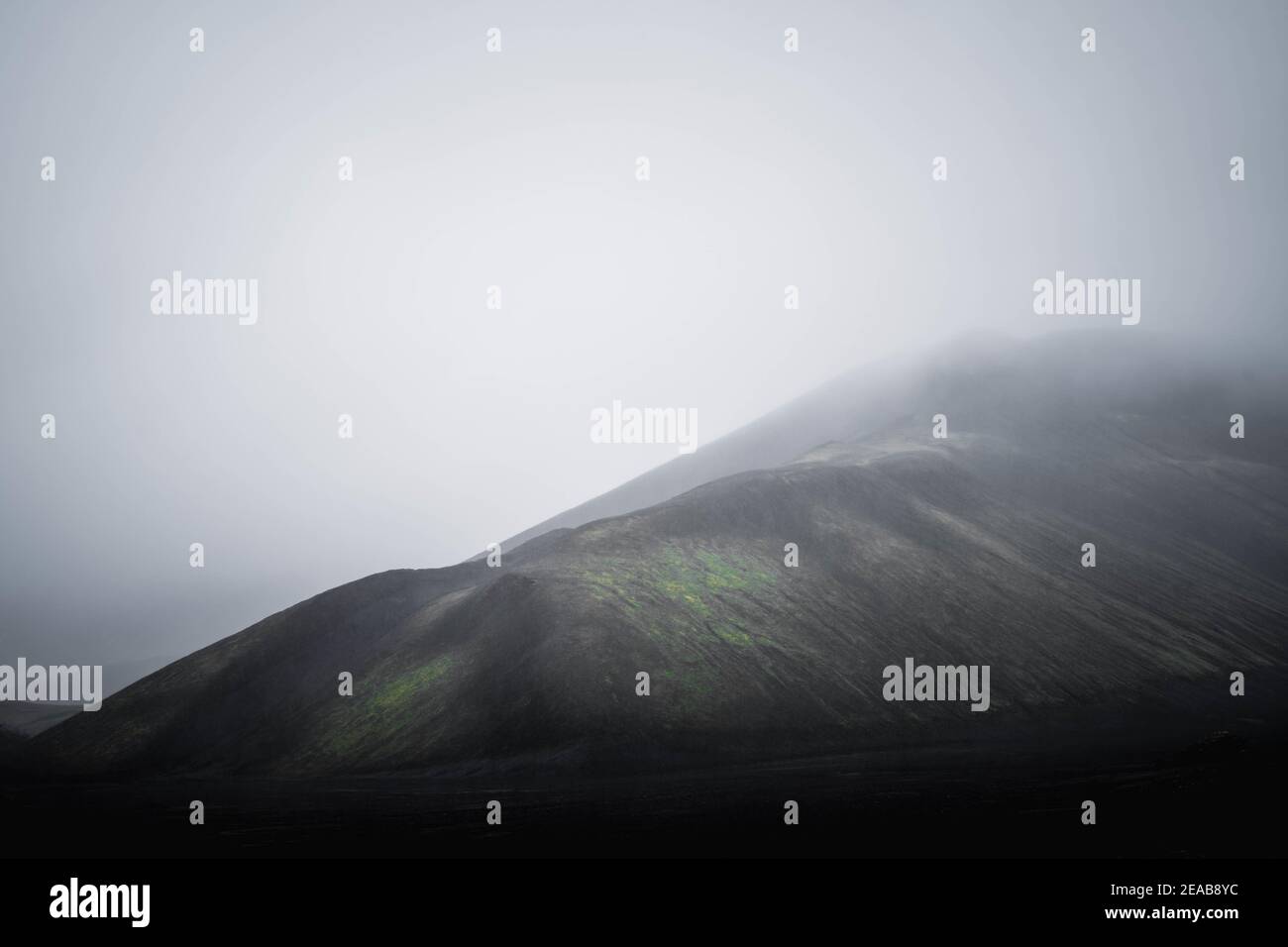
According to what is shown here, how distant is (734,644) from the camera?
77.4m

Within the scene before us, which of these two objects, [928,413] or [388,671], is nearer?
[388,671]

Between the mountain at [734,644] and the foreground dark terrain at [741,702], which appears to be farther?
the mountain at [734,644]

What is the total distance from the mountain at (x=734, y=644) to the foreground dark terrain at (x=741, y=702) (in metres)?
0.39

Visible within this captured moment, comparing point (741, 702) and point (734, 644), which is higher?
point (734, 644)

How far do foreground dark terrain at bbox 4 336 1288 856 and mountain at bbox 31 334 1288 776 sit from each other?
39 centimetres

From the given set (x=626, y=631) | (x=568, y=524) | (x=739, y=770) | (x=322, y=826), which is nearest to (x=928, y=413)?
(x=568, y=524)

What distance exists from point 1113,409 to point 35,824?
703 ft

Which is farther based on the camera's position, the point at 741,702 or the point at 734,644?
the point at 734,644

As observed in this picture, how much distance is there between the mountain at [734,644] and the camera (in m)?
66.8

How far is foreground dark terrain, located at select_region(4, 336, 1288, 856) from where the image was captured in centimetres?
3741

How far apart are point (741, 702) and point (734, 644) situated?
28.4 ft

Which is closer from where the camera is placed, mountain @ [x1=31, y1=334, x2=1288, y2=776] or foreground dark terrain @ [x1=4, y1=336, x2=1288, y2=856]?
foreground dark terrain @ [x1=4, y1=336, x2=1288, y2=856]
